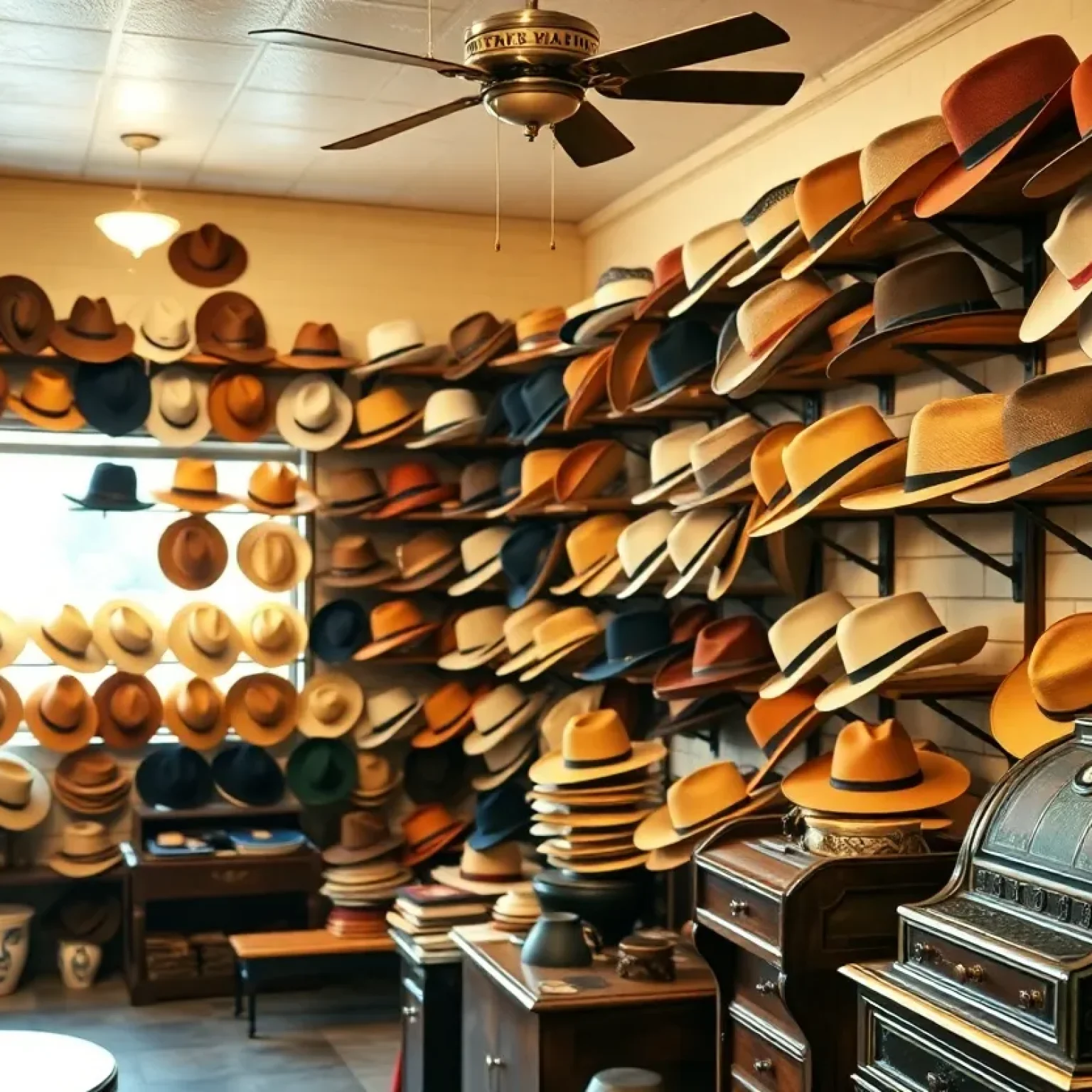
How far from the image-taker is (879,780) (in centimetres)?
379

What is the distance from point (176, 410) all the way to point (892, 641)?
3939 millimetres

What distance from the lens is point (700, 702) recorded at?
531cm

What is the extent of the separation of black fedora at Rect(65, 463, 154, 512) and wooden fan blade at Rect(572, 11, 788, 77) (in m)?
4.28

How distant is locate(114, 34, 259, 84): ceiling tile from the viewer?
5090 millimetres

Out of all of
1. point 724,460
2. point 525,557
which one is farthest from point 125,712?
point 724,460

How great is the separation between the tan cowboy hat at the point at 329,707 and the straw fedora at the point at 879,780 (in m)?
3.53

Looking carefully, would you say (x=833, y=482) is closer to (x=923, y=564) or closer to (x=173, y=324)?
(x=923, y=564)

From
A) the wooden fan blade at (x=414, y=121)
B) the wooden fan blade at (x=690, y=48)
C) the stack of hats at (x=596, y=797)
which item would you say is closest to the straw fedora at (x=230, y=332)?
the stack of hats at (x=596, y=797)

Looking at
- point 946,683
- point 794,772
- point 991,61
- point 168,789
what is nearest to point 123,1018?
point 168,789

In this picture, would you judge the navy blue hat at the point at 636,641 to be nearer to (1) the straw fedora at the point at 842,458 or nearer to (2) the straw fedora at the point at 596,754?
(2) the straw fedora at the point at 596,754

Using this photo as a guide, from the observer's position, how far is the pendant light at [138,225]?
609cm

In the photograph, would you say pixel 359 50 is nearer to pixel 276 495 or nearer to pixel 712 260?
pixel 712 260

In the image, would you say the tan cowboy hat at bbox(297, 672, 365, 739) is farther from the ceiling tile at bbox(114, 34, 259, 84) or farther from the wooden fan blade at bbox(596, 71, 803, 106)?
the wooden fan blade at bbox(596, 71, 803, 106)

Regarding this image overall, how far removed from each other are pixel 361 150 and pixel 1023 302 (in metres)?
3.00
